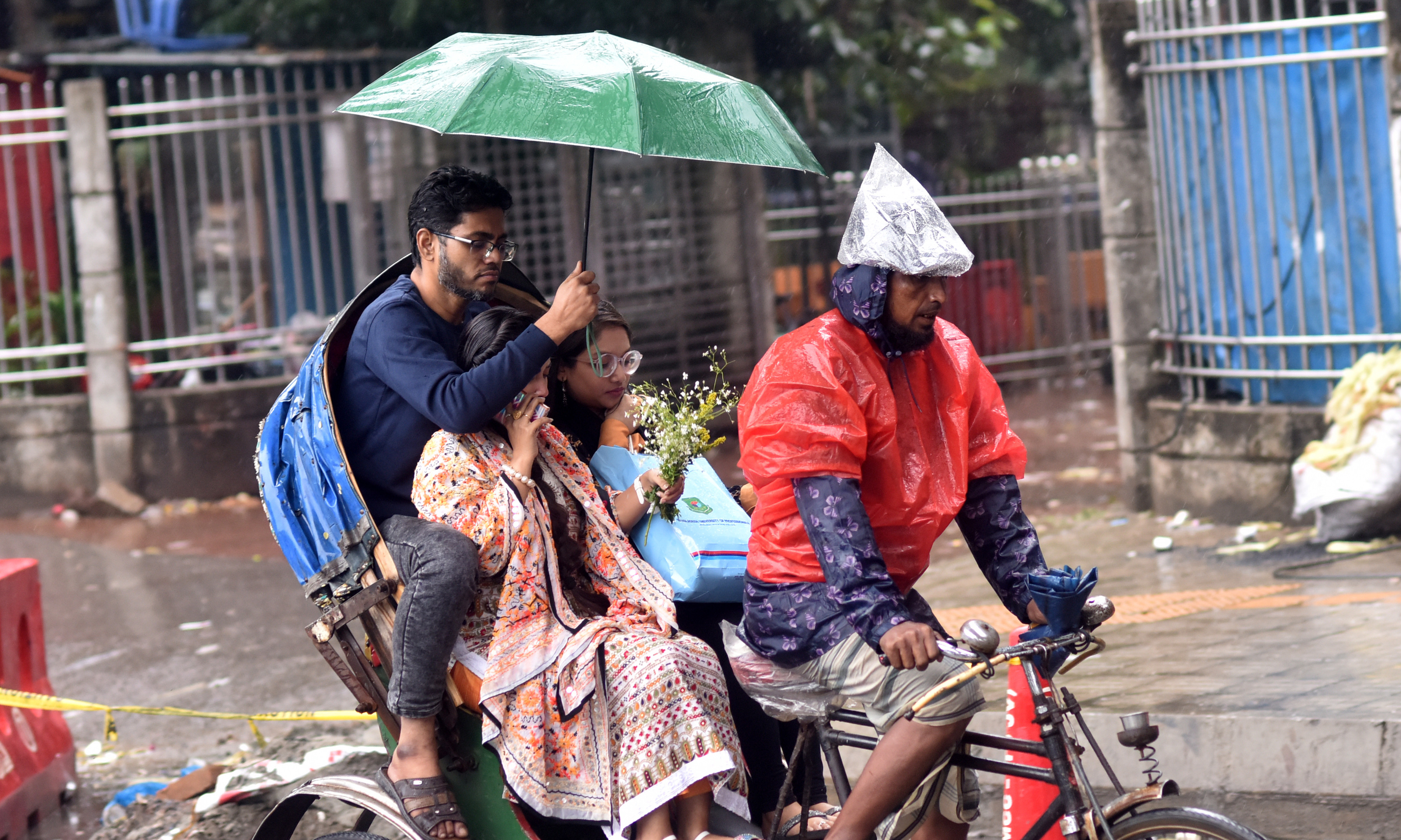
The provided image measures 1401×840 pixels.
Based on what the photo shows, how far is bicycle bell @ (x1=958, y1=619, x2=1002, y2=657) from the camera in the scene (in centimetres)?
294

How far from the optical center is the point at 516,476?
3621mm

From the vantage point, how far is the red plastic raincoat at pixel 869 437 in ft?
10.3

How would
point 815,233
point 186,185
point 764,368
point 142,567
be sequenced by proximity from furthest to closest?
point 815,233 → point 186,185 → point 142,567 → point 764,368

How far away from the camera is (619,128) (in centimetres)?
329

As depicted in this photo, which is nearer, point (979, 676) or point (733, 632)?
point (979, 676)

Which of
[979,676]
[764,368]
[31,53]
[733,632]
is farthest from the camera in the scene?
[31,53]

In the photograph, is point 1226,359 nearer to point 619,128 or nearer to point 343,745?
point 343,745

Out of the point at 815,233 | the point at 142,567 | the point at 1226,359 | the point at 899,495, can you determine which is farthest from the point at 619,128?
the point at 815,233

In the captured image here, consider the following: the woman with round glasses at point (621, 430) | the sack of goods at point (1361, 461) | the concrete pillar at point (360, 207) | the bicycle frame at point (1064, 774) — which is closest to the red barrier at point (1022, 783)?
the bicycle frame at point (1064, 774)

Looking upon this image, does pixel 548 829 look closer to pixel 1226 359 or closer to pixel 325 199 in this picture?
pixel 1226 359

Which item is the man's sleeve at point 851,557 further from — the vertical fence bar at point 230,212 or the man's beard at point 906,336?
the vertical fence bar at point 230,212

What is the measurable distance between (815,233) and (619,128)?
450 inches

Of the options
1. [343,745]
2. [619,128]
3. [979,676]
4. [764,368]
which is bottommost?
[343,745]

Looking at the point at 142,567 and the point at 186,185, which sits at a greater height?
the point at 186,185
